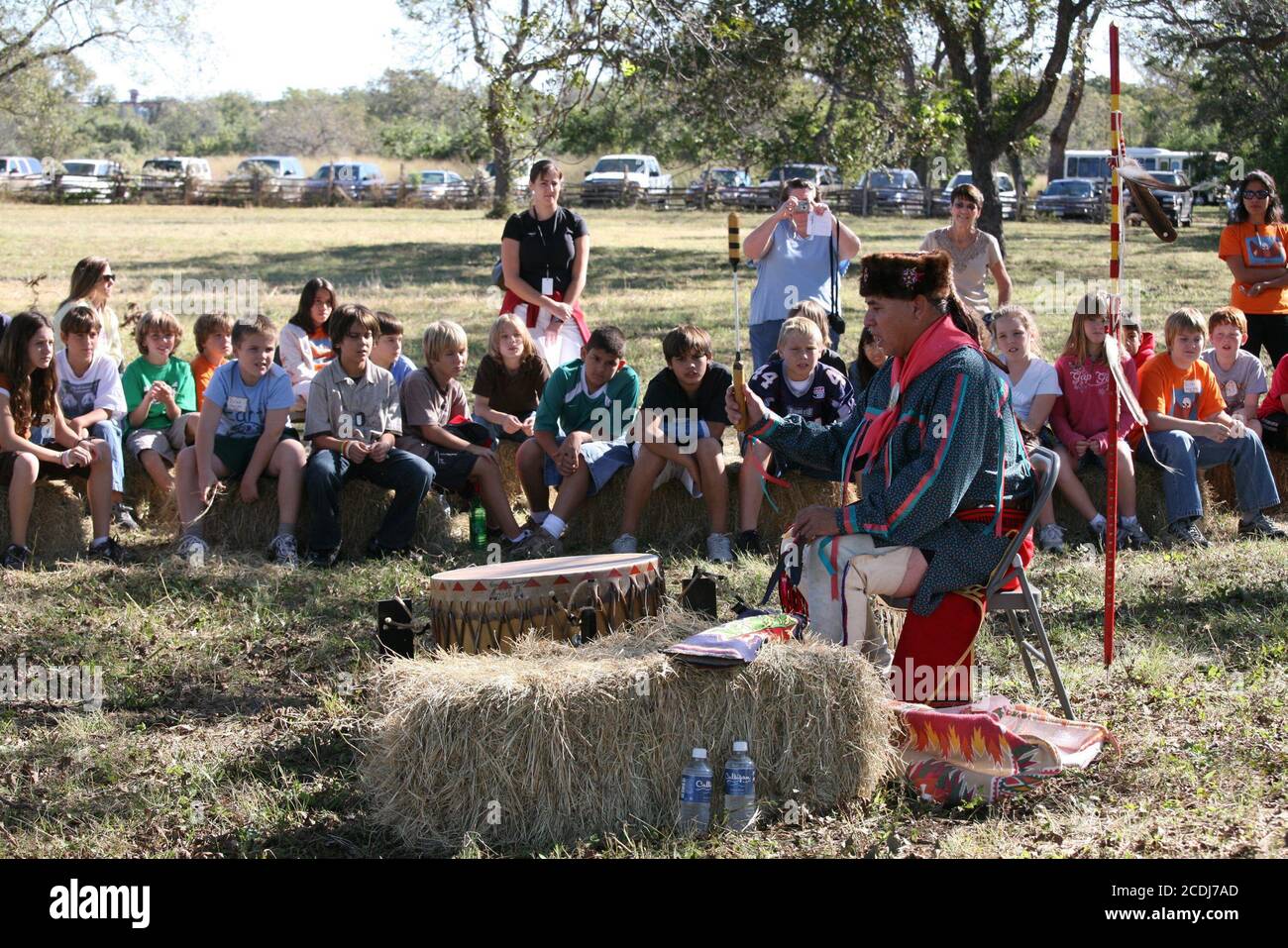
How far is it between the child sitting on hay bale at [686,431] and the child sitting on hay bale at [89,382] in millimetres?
2671

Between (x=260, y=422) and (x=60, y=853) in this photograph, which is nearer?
(x=60, y=853)

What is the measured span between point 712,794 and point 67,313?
5.04 m

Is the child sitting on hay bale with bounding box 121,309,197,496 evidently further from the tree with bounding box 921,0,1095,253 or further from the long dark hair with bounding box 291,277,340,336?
the tree with bounding box 921,0,1095,253

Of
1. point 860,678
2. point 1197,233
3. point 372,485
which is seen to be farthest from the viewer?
point 1197,233

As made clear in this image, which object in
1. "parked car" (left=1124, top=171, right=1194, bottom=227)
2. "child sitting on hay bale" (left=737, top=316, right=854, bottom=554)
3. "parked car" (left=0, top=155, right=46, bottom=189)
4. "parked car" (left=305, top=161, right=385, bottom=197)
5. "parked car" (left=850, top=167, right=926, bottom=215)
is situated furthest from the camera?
"parked car" (left=305, top=161, right=385, bottom=197)

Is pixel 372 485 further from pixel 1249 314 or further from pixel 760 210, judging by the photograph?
pixel 760 210

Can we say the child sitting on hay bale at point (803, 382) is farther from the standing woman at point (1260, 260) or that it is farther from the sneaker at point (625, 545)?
the standing woman at point (1260, 260)

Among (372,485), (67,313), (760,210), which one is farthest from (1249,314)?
(760,210)

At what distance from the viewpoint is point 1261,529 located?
7.91 metres

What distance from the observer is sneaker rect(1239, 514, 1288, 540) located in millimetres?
7859

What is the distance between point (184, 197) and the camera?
4122cm

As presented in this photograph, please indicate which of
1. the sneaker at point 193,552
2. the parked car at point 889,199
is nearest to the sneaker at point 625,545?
the sneaker at point 193,552

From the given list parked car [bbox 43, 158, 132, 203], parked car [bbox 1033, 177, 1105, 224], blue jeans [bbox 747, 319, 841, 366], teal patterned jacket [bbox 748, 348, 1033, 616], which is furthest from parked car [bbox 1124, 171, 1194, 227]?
parked car [bbox 43, 158, 132, 203]

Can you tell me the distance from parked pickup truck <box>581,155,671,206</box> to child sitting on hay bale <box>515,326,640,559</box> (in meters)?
35.5
